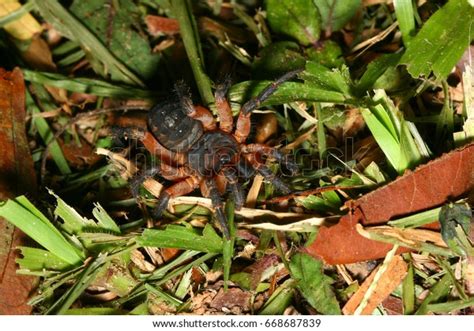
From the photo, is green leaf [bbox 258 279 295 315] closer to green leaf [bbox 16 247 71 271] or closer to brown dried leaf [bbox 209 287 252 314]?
brown dried leaf [bbox 209 287 252 314]

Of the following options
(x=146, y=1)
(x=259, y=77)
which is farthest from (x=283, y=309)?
(x=146, y=1)

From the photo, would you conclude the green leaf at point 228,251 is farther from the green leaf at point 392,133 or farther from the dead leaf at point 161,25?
the dead leaf at point 161,25

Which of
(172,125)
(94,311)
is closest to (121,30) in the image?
(172,125)

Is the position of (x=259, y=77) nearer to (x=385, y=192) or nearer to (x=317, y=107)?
(x=317, y=107)

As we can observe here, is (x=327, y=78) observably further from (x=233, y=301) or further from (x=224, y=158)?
(x=233, y=301)

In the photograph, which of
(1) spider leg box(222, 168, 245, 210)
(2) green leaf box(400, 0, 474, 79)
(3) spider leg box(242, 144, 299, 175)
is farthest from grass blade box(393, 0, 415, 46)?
(1) spider leg box(222, 168, 245, 210)

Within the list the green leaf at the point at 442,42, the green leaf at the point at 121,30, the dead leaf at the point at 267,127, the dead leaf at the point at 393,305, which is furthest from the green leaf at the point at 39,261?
the green leaf at the point at 442,42
